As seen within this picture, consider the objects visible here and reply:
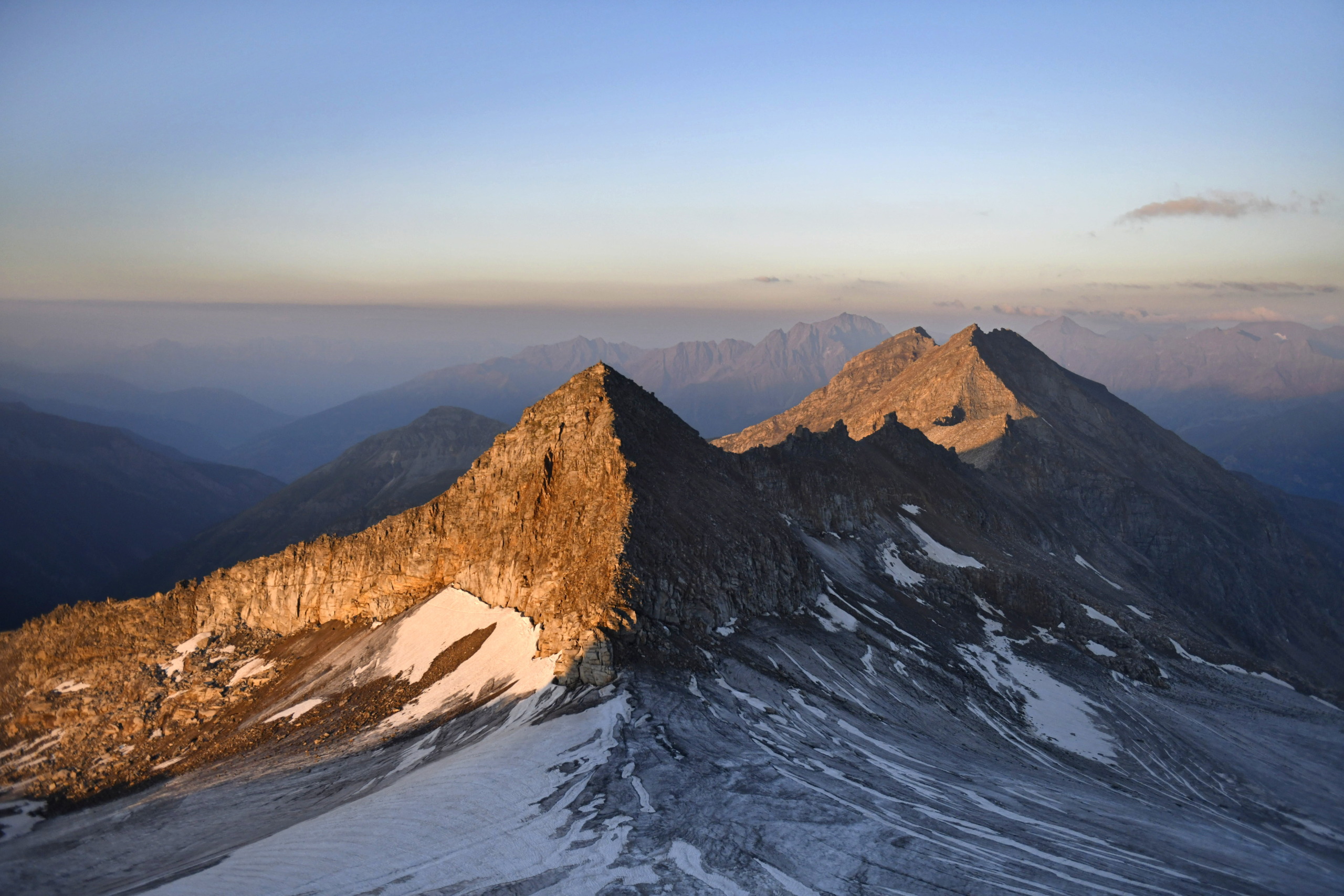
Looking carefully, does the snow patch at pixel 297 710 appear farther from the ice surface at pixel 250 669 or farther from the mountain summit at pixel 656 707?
the ice surface at pixel 250 669


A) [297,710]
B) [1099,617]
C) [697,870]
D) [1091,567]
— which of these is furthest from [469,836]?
[1091,567]

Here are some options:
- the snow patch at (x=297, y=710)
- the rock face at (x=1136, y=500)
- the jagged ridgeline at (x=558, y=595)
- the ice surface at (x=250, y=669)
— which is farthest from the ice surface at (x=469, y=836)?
the rock face at (x=1136, y=500)

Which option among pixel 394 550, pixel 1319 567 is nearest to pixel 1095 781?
pixel 394 550

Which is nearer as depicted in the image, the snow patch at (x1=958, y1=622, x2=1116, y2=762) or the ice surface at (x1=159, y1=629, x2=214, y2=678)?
the snow patch at (x1=958, y1=622, x2=1116, y2=762)

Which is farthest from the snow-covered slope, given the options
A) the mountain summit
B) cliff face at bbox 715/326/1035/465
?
cliff face at bbox 715/326/1035/465

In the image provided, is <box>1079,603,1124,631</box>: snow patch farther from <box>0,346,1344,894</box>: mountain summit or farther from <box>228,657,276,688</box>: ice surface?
<box>228,657,276,688</box>: ice surface

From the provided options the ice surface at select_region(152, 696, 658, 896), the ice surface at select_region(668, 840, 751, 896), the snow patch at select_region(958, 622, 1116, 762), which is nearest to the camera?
the ice surface at select_region(668, 840, 751, 896)

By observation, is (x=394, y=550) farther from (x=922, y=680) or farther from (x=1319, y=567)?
(x=1319, y=567)
